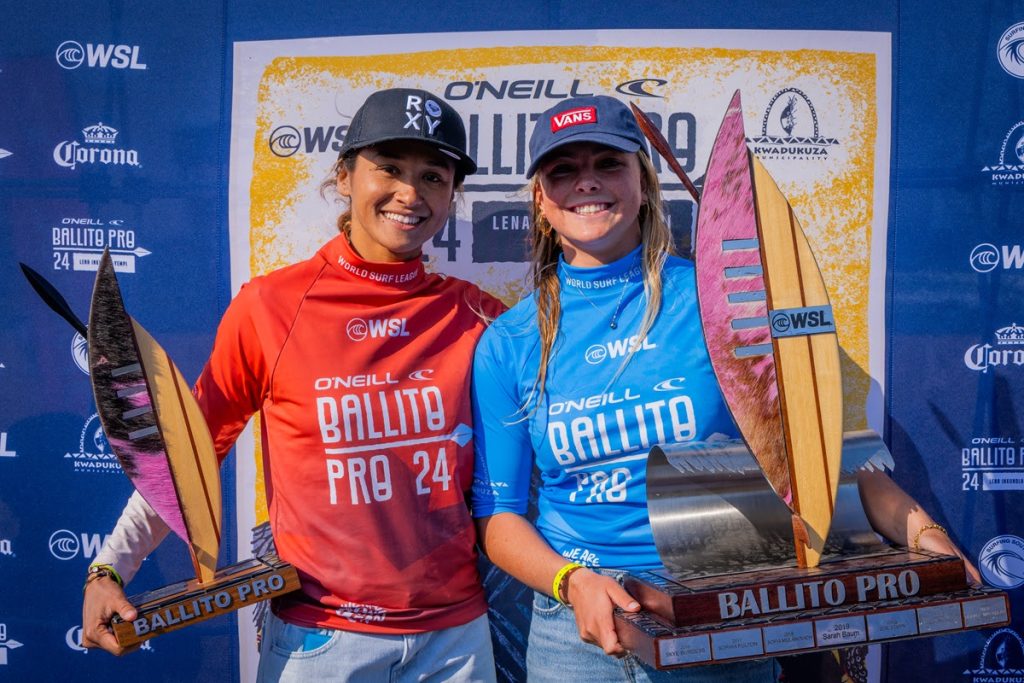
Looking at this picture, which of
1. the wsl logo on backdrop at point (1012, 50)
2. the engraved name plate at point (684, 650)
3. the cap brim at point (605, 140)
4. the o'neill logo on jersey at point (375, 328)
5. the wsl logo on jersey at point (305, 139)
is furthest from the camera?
the wsl logo on jersey at point (305, 139)

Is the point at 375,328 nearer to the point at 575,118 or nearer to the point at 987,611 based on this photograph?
the point at 575,118

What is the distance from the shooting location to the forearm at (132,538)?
5.56 ft

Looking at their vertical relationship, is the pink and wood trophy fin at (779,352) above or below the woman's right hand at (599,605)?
above

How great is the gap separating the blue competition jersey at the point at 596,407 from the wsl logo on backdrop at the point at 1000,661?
4.53 ft

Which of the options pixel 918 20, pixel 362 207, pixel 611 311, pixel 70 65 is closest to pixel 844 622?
pixel 611 311

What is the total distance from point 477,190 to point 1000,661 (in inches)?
79.3

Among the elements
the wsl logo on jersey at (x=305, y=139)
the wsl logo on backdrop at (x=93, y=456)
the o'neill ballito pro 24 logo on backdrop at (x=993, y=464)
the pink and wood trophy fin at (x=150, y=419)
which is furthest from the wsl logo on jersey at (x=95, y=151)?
the o'neill ballito pro 24 logo on backdrop at (x=993, y=464)

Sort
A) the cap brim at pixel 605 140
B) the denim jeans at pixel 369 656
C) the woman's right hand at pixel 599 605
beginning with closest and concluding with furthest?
the woman's right hand at pixel 599 605, the cap brim at pixel 605 140, the denim jeans at pixel 369 656

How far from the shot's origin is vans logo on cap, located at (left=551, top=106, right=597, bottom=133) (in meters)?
1.58

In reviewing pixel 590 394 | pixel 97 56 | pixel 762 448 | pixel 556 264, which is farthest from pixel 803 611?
pixel 97 56

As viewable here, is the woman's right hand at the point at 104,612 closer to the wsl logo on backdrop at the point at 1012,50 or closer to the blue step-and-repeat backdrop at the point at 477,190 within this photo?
the blue step-and-repeat backdrop at the point at 477,190

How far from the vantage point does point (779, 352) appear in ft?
4.58

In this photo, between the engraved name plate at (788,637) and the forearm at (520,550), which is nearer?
the engraved name plate at (788,637)

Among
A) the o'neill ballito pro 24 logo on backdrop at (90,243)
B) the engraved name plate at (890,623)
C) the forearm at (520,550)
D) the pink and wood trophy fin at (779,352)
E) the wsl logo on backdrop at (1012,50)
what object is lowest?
the engraved name plate at (890,623)
